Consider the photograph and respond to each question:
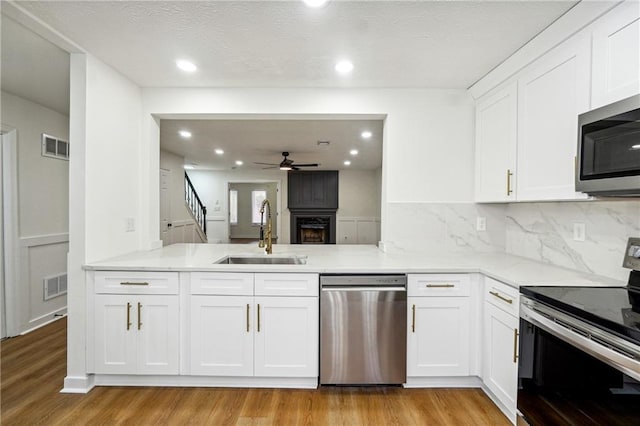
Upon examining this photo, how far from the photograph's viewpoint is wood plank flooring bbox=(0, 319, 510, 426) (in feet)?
6.18

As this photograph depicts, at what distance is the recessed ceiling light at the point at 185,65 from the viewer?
2.33 metres

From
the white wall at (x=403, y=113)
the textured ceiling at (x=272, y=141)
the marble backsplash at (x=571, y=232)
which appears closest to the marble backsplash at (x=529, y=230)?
the marble backsplash at (x=571, y=232)

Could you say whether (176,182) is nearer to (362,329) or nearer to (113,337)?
(113,337)

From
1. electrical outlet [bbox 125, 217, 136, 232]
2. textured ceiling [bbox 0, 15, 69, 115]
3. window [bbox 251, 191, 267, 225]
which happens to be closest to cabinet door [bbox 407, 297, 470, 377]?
electrical outlet [bbox 125, 217, 136, 232]

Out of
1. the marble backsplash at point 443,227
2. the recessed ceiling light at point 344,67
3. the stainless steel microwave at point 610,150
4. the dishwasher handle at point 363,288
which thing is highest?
the recessed ceiling light at point 344,67

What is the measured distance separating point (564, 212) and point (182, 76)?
314cm

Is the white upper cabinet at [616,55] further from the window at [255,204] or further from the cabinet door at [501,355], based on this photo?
the window at [255,204]

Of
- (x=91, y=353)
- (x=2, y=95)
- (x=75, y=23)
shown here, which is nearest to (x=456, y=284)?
(x=91, y=353)

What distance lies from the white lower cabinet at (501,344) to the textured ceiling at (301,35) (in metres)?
1.58

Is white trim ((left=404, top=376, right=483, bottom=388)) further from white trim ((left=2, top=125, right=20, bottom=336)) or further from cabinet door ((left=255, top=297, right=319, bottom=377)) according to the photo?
white trim ((left=2, top=125, right=20, bottom=336))

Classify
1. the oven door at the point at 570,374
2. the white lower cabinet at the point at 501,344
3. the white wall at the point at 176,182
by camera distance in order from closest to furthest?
the oven door at the point at 570,374, the white lower cabinet at the point at 501,344, the white wall at the point at 176,182

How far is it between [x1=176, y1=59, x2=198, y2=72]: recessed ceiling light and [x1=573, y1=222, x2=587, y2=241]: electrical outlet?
298cm

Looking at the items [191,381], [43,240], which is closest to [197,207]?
[43,240]

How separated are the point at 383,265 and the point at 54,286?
12.2 feet
